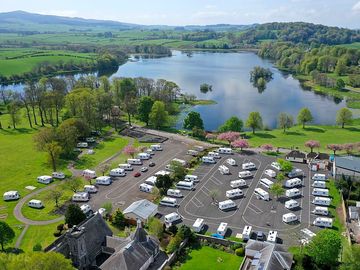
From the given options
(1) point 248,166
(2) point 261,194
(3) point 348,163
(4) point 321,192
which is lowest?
(1) point 248,166

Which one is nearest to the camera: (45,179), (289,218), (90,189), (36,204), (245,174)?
(289,218)

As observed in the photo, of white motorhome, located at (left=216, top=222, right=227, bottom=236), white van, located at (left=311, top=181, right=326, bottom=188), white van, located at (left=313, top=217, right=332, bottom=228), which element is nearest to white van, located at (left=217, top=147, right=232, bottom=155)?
white van, located at (left=311, top=181, right=326, bottom=188)

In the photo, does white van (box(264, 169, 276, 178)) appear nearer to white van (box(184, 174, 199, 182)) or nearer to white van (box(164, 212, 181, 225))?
white van (box(184, 174, 199, 182))

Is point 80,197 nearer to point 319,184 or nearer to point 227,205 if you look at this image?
point 227,205

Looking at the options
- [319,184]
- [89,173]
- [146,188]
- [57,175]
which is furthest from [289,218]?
[57,175]

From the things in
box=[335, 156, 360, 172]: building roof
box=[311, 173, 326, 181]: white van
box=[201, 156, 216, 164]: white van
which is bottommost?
box=[201, 156, 216, 164]: white van

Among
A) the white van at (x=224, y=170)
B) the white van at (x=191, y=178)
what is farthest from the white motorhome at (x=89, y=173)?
the white van at (x=224, y=170)

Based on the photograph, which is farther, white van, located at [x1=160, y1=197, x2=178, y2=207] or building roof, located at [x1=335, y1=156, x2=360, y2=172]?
building roof, located at [x1=335, y1=156, x2=360, y2=172]
